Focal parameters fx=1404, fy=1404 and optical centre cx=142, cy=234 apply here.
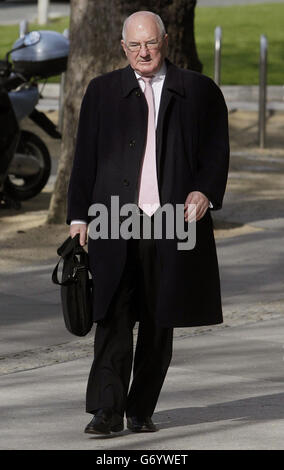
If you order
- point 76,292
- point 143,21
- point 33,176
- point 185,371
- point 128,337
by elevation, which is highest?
point 143,21

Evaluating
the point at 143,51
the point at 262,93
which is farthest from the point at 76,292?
the point at 262,93

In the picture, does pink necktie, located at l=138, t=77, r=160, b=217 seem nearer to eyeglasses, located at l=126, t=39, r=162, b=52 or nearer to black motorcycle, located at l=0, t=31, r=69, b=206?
eyeglasses, located at l=126, t=39, r=162, b=52

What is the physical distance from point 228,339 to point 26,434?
2.38 meters

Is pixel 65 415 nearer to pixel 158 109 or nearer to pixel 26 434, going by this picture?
pixel 26 434

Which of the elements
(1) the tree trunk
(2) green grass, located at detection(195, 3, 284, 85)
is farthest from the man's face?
(2) green grass, located at detection(195, 3, 284, 85)

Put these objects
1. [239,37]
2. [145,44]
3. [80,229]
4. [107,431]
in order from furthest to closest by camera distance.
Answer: [239,37]
[80,229]
[107,431]
[145,44]

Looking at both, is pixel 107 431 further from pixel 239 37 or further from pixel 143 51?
pixel 239 37

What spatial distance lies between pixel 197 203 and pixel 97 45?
647cm

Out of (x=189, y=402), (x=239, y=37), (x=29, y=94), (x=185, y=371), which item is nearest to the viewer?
(x=189, y=402)

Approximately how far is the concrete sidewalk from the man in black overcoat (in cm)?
19

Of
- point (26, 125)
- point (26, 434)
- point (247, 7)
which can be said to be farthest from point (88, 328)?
point (247, 7)

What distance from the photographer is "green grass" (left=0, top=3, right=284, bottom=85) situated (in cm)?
2288

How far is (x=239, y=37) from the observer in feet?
88.3
